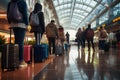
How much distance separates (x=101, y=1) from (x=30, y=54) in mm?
40883

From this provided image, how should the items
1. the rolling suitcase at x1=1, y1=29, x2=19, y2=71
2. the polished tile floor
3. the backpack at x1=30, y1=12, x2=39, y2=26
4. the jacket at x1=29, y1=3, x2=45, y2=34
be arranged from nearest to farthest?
1. the polished tile floor
2. the rolling suitcase at x1=1, y1=29, x2=19, y2=71
3. the backpack at x1=30, y1=12, x2=39, y2=26
4. the jacket at x1=29, y1=3, x2=45, y2=34

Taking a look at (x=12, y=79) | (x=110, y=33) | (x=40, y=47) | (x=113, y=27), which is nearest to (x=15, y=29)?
(x=40, y=47)

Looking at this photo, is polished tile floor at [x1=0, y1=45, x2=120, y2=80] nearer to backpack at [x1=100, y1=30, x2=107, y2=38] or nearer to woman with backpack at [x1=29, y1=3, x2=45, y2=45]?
woman with backpack at [x1=29, y1=3, x2=45, y2=45]

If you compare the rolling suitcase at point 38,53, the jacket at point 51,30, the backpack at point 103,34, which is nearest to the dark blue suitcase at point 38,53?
the rolling suitcase at point 38,53

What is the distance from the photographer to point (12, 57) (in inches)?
263

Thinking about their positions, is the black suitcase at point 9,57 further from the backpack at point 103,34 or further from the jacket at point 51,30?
the backpack at point 103,34

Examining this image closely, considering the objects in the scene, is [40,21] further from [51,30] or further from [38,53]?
[51,30]

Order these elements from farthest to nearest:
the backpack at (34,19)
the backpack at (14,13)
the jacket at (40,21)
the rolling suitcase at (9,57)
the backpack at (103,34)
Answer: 1. the backpack at (103,34)
2. the jacket at (40,21)
3. the backpack at (34,19)
4. the backpack at (14,13)
5. the rolling suitcase at (9,57)

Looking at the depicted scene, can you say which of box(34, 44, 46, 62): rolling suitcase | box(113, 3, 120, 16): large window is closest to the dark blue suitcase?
box(34, 44, 46, 62): rolling suitcase

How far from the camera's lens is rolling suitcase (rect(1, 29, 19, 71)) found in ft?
21.5

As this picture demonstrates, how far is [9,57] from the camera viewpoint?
6.64 m

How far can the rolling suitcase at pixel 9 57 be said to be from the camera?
6.56 metres

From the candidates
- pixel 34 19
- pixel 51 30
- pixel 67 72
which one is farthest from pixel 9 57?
pixel 51 30

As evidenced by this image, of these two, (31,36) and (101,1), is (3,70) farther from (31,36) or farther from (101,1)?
(101,1)
